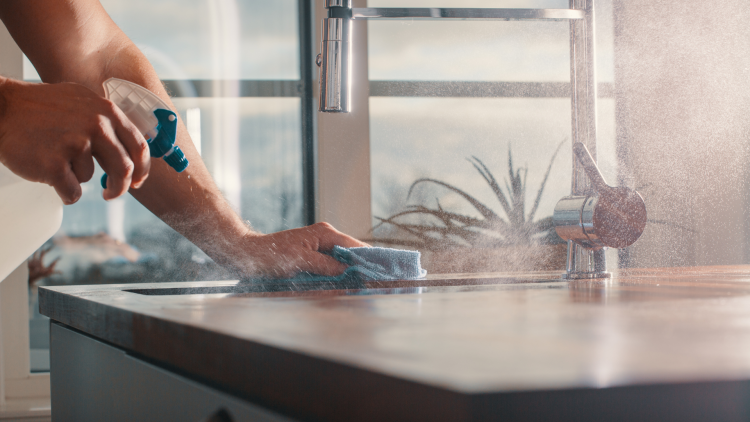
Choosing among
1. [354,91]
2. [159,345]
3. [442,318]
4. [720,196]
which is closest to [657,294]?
[442,318]

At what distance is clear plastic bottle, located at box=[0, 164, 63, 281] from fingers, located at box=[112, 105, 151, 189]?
0.53ft

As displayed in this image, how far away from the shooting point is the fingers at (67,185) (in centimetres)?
47

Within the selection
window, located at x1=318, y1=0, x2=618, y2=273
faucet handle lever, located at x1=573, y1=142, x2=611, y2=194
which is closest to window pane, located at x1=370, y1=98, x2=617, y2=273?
window, located at x1=318, y1=0, x2=618, y2=273

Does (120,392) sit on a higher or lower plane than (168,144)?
lower

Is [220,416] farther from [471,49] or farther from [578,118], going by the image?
[471,49]

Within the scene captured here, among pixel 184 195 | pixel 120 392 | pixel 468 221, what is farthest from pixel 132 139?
pixel 468 221

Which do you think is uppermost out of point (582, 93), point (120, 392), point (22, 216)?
point (582, 93)

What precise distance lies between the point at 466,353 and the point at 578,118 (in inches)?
20.4

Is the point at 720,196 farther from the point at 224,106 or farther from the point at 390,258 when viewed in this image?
the point at 224,106

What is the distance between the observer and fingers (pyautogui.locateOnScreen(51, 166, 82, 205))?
470mm

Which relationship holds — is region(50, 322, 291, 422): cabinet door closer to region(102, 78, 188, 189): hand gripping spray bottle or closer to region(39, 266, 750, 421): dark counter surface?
region(39, 266, 750, 421): dark counter surface

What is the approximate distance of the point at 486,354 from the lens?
0.16 metres

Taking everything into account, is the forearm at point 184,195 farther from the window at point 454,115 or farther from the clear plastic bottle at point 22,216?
the window at point 454,115

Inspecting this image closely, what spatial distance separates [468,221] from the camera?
1.60 meters
